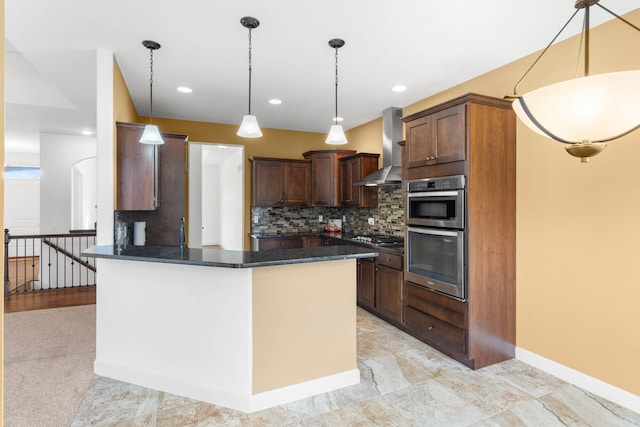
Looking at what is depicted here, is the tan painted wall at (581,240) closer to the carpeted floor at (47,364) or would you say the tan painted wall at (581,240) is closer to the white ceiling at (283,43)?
the white ceiling at (283,43)

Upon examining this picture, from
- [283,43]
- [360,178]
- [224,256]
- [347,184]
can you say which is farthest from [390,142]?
[224,256]

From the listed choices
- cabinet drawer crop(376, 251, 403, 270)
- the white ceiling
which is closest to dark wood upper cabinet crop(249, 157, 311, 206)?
the white ceiling

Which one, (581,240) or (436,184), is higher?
(436,184)

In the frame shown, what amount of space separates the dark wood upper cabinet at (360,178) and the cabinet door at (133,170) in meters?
2.88

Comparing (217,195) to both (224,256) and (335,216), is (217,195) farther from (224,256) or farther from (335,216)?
(224,256)

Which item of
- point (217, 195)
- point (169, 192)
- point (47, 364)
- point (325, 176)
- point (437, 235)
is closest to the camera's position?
point (47, 364)

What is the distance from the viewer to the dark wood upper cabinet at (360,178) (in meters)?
5.15

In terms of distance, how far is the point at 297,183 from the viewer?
5.73 m

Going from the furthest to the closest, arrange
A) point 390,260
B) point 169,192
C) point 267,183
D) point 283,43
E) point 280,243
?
point 267,183 < point 280,243 < point 169,192 < point 390,260 < point 283,43

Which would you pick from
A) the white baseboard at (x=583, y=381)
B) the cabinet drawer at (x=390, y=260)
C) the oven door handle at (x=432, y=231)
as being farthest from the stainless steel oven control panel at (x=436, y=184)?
the white baseboard at (x=583, y=381)

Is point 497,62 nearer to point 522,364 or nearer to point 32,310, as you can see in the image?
point 522,364

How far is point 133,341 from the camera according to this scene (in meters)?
2.68

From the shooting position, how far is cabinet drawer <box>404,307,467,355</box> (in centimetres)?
301

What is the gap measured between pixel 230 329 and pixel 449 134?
95.8 inches
